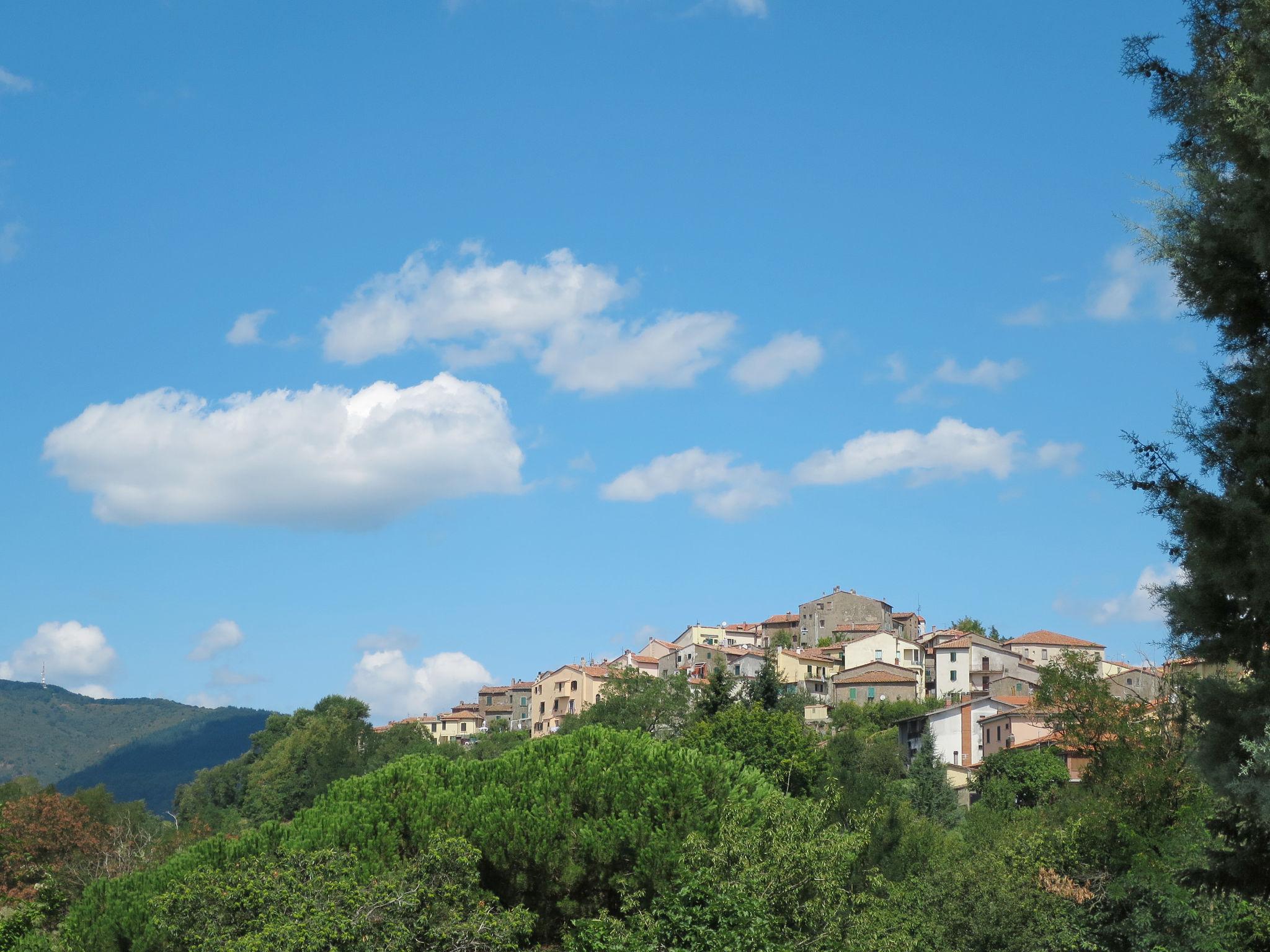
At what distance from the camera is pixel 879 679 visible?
106m

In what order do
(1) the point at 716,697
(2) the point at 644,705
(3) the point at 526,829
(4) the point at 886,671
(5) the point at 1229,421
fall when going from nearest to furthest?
1. (5) the point at 1229,421
2. (3) the point at 526,829
3. (1) the point at 716,697
4. (2) the point at 644,705
5. (4) the point at 886,671

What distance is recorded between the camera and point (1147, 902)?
2550cm

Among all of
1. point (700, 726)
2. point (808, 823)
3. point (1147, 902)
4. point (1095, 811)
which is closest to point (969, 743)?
point (700, 726)

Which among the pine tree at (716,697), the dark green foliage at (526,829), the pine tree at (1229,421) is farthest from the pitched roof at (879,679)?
the pine tree at (1229,421)

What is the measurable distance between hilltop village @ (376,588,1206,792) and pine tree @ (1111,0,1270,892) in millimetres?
60355

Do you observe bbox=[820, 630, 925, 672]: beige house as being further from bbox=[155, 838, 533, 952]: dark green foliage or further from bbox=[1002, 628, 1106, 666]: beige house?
bbox=[155, 838, 533, 952]: dark green foliage

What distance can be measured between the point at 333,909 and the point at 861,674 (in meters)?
92.6

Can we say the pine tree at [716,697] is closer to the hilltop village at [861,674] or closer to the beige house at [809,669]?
the hilltop village at [861,674]

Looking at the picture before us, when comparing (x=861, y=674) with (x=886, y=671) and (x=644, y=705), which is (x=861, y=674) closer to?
(x=886, y=671)

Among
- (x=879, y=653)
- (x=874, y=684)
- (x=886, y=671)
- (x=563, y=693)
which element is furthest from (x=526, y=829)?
(x=563, y=693)

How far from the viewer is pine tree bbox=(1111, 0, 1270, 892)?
1010cm

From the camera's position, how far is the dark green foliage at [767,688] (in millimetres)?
68000

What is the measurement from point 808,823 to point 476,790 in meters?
8.17

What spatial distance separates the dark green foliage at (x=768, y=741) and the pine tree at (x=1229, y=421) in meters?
46.8
